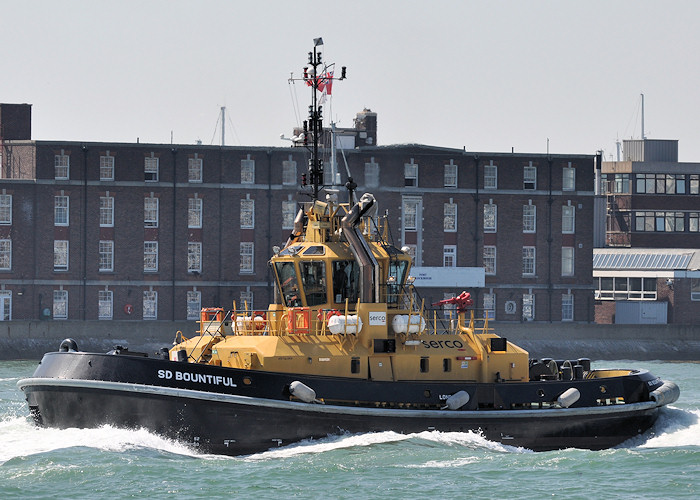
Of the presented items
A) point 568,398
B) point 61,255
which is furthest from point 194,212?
point 568,398

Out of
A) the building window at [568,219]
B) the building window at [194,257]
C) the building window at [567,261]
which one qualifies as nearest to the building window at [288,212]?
the building window at [194,257]

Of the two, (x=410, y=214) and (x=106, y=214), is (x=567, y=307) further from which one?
(x=106, y=214)

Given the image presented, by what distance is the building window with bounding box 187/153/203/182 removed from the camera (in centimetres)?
6900

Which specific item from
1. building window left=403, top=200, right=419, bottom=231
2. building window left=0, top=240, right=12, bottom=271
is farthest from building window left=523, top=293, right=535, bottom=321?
building window left=0, top=240, right=12, bottom=271

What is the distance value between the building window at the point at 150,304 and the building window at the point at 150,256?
3.98ft

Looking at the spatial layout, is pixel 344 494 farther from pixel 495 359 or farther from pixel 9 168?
pixel 9 168

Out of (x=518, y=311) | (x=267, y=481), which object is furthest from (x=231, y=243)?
(x=267, y=481)

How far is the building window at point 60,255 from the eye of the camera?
68.2m

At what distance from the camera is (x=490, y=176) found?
7244 centimetres

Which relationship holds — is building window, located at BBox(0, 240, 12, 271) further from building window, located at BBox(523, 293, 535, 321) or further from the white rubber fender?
the white rubber fender

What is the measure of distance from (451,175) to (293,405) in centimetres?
4670

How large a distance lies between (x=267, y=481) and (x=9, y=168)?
49.3 metres

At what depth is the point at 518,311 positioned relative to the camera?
72.2m

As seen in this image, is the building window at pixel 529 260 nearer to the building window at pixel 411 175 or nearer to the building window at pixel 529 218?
the building window at pixel 529 218
